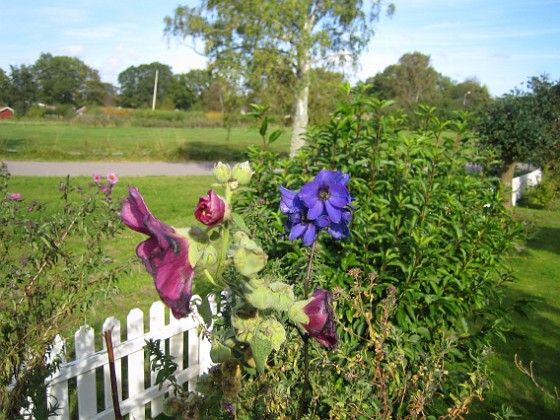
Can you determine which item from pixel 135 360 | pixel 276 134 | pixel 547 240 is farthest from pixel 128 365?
pixel 547 240

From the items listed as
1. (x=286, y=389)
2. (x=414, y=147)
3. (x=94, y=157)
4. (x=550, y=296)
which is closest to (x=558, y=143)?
(x=550, y=296)

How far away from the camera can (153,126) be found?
149ft

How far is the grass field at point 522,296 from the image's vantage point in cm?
346

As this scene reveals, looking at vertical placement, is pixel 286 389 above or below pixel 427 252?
below

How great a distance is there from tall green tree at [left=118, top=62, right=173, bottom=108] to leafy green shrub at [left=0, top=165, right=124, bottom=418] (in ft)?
256

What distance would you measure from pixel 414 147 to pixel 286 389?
180 centimetres

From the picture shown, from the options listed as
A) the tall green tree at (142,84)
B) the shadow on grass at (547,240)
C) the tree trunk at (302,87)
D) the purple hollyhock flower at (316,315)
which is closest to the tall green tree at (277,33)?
the tree trunk at (302,87)

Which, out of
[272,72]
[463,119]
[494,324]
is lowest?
[494,324]

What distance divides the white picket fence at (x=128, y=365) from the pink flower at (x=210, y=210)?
185cm

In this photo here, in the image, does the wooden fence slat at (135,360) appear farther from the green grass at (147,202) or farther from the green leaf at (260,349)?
the green leaf at (260,349)

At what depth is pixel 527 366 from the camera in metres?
4.07

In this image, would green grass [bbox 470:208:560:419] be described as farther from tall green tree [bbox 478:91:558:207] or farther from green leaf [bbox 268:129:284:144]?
tall green tree [bbox 478:91:558:207]

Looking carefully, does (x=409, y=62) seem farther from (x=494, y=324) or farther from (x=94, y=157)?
(x=494, y=324)

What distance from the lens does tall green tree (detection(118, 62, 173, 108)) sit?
77.8 meters
